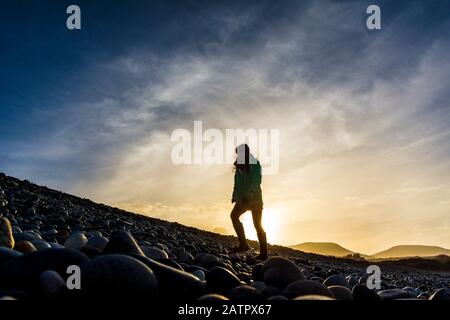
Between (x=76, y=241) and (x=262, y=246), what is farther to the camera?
(x=262, y=246)

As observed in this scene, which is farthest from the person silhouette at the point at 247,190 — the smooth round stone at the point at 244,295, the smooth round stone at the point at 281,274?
the smooth round stone at the point at 244,295

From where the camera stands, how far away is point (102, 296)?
10.1ft

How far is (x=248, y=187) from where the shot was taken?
379 inches

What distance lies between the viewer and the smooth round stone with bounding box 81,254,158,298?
3078mm

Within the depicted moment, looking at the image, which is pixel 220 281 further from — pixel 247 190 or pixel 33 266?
pixel 247 190

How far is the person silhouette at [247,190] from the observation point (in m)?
9.63

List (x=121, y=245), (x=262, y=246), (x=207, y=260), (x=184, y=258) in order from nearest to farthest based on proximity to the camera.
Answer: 1. (x=121, y=245)
2. (x=207, y=260)
3. (x=184, y=258)
4. (x=262, y=246)

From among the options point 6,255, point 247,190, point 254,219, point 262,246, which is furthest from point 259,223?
point 6,255

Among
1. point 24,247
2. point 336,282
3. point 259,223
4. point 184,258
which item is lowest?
point 336,282

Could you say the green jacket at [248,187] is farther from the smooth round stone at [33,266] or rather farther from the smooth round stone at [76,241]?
the smooth round stone at [33,266]

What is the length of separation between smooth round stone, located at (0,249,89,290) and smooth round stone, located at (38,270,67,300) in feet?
0.84

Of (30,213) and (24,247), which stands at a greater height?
(30,213)

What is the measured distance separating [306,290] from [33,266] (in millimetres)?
2241
